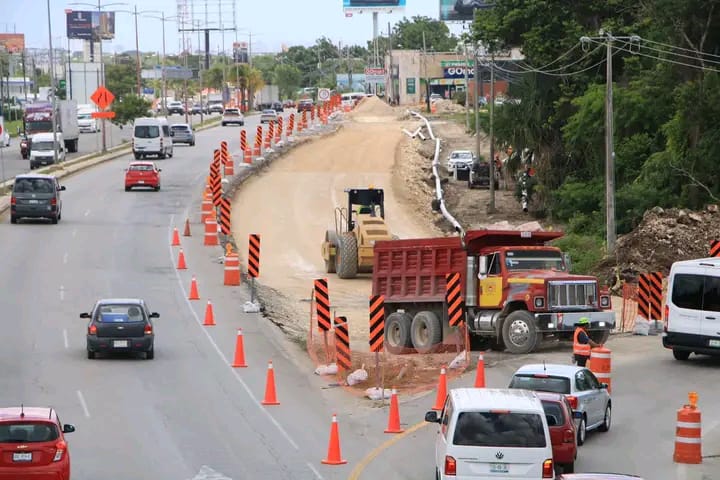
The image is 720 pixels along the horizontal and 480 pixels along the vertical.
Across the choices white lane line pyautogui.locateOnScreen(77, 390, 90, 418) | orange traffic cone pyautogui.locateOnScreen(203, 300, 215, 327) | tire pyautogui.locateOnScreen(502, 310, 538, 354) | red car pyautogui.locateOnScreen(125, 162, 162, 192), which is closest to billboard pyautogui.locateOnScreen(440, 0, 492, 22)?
red car pyautogui.locateOnScreen(125, 162, 162, 192)

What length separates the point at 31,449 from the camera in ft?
59.6

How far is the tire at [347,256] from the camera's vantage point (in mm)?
46844

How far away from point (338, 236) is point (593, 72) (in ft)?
70.4

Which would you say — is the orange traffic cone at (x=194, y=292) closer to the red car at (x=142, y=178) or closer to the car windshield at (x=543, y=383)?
the car windshield at (x=543, y=383)

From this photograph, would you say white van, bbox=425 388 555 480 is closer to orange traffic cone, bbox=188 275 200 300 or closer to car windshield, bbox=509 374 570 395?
car windshield, bbox=509 374 570 395

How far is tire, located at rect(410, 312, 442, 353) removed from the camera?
32.5m

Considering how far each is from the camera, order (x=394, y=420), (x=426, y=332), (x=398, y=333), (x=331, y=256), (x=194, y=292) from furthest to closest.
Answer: (x=331, y=256)
(x=194, y=292)
(x=398, y=333)
(x=426, y=332)
(x=394, y=420)

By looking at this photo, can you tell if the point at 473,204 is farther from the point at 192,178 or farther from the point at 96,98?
the point at 96,98

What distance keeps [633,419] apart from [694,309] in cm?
545

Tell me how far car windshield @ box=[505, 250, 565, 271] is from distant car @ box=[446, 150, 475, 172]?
44.7 m

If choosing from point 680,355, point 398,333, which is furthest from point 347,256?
point 680,355

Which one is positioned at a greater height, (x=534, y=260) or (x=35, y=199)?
(x=534, y=260)

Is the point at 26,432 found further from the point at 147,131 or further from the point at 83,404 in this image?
the point at 147,131

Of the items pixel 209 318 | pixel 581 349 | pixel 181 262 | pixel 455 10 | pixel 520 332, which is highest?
pixel 455 10
